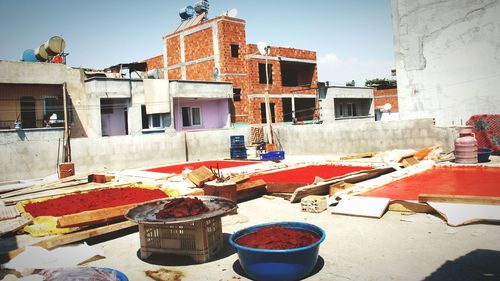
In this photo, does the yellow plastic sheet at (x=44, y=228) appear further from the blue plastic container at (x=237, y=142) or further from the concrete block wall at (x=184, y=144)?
the blue plastic container at (x=237, y=142)

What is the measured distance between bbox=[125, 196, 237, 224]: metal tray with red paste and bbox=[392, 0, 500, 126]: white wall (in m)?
14.3

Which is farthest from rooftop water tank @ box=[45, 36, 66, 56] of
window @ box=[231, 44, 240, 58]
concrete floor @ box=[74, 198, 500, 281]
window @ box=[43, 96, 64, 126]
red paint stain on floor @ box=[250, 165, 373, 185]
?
concrete floor @ box=[74, 198, 500, 281]

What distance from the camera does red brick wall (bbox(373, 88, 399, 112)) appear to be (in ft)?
128

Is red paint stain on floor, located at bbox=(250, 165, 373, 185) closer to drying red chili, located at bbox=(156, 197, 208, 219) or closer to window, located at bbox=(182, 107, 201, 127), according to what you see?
drying red chili, located at bbox=(156, 197, 208, 219)

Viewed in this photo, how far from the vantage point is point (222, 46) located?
2816cm

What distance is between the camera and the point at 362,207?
662 centimetres

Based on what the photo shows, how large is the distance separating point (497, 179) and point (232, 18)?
79.1 ft

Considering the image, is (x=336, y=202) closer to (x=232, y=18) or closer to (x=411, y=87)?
(x=411, y=87)

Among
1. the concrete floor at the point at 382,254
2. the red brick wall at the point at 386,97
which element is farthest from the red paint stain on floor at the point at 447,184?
the red brick wall at the point at 386,97

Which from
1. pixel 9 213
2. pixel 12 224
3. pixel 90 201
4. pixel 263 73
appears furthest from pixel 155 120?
pixel 12 224

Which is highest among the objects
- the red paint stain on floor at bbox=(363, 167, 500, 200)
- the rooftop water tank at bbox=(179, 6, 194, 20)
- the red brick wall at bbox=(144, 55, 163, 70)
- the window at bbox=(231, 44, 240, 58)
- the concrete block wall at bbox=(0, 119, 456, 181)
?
the rooftop water tank at bbox=(179, 6, 194, 20)

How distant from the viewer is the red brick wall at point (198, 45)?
95.8 ft

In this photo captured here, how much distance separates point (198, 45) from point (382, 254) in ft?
92.6

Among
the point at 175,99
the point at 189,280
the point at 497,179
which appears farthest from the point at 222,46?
the point at 189,280
